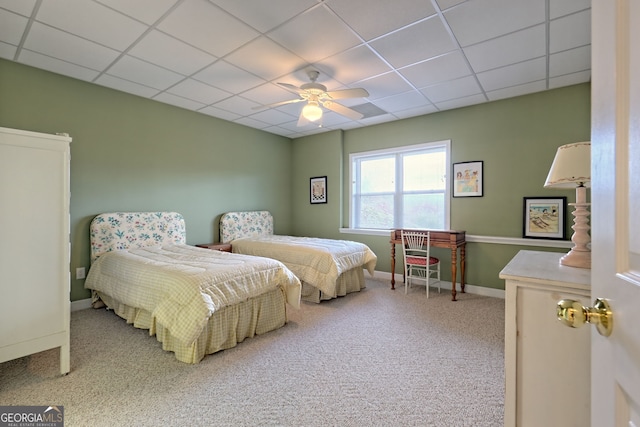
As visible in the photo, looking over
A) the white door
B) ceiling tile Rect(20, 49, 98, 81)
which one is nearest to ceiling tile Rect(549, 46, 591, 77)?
the white door

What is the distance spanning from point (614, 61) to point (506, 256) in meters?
3.76

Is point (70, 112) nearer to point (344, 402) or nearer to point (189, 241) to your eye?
point (189, 241)

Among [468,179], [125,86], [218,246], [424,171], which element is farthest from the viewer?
[424,171]

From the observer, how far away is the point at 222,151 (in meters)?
4.75

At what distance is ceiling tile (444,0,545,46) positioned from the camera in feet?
6.85

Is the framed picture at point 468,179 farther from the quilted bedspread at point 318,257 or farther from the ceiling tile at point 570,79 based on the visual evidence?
the quilted bedspread at point 318,257

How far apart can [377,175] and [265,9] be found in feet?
10.9

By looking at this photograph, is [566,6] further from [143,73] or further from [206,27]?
[143,73]

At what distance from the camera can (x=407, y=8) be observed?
83.7 inches

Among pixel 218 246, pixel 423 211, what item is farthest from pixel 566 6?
pixel 218 246

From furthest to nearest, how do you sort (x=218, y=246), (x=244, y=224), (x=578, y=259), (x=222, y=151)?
(x=244, y=224) → (x=222, y=151) → (x=218, y=246) → (x=578, y=259)

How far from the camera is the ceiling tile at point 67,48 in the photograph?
8.05 ft

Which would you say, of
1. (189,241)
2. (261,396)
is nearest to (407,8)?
(261,396)

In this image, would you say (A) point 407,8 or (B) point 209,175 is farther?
(B) point 209,175
